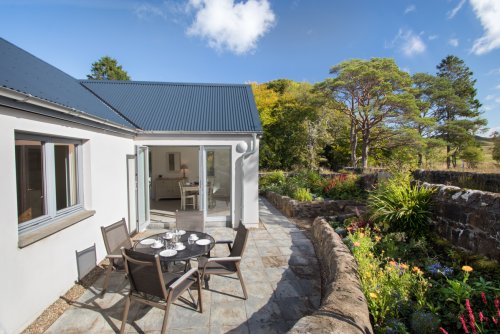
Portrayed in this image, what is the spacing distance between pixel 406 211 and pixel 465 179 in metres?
4.53

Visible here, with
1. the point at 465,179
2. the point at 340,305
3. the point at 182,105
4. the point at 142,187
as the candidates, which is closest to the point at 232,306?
the point at 340,305

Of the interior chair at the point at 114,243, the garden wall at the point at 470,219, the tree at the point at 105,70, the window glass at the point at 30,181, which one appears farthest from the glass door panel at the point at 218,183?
the tree at the point at 105,70

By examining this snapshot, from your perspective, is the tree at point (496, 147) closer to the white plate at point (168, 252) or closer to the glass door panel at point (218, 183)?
the glass door panel at point (218, 183)

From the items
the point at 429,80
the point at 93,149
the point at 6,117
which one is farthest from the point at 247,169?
the point at 429,80

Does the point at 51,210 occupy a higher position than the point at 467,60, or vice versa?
the point at 467,60

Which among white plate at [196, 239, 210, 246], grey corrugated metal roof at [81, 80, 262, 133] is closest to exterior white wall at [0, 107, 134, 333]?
white plate at [196, 239, 210, 246]

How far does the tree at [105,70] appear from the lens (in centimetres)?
2808

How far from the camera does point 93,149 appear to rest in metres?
4.93

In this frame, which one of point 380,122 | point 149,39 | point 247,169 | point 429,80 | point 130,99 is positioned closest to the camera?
point 247,169

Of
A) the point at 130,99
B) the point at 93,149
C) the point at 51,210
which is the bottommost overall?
the point at 51,210

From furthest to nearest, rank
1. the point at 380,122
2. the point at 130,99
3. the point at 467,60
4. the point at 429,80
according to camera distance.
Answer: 1. the point at 467,60
2. the point at 429,80
3. the point at 380,122
4. the point at 130,99

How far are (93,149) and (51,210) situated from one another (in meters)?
1.45

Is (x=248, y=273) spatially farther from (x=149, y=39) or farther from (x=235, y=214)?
(x=149, y=39)

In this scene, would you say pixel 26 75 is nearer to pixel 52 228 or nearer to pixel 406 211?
pixel 52 228
